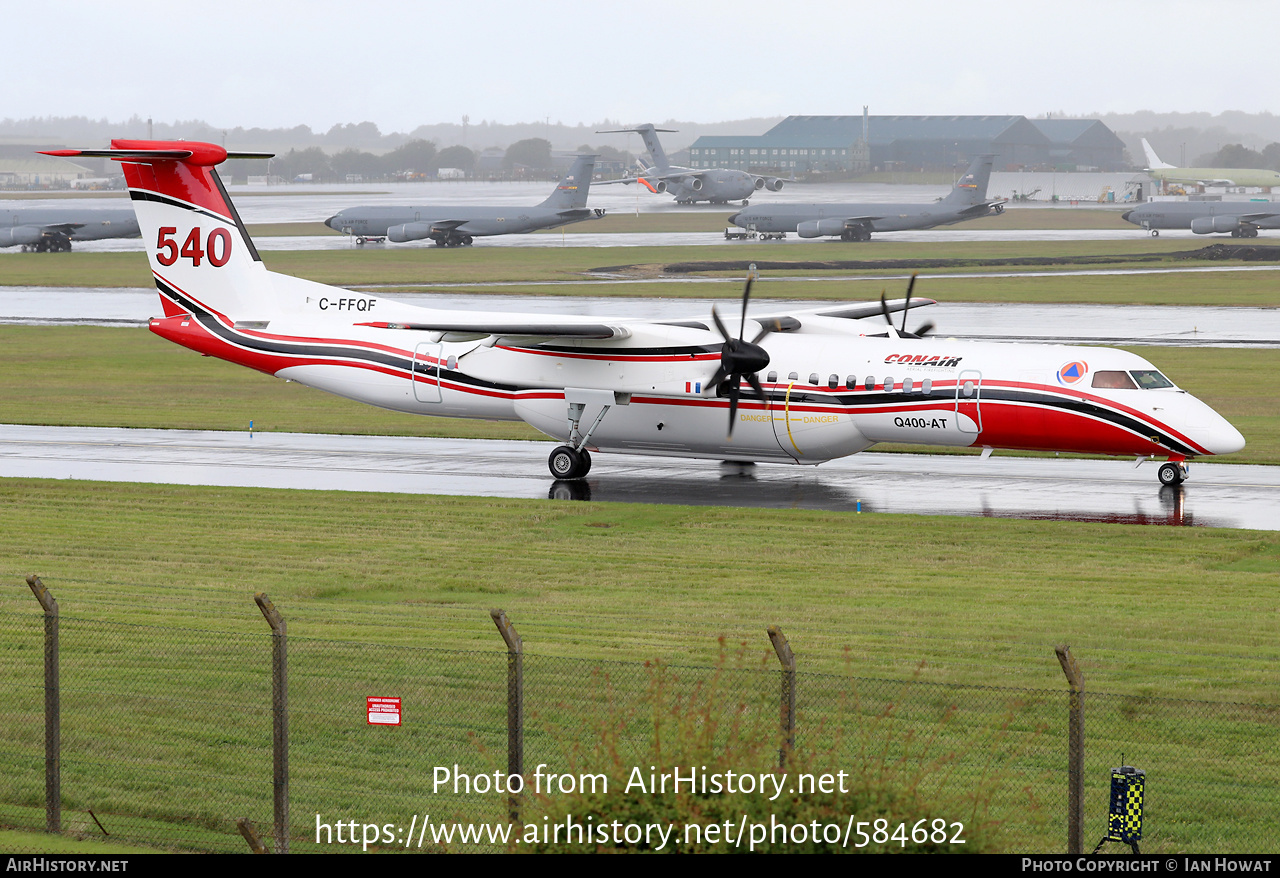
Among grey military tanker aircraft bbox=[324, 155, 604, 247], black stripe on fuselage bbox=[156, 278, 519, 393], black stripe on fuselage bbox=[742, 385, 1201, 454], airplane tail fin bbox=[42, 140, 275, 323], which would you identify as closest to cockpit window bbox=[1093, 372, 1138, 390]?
black stripe on fuselage bbox=[742, 385, 1201, 454]

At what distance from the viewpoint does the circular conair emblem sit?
28.4 meters

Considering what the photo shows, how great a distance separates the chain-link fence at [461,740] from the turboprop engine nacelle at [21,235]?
11155cm

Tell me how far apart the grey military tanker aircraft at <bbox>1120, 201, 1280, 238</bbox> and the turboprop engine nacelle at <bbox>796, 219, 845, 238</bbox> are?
3185cm

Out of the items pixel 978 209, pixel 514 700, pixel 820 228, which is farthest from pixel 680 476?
pixel 978 209

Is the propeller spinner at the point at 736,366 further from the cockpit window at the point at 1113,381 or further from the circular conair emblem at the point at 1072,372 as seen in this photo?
the cockpit window at the point at 1113,381

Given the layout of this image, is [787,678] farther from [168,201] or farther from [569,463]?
[168,201]

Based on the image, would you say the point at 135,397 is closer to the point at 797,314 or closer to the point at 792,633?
the point at 797,314

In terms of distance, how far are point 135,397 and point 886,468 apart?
25271 millimetres

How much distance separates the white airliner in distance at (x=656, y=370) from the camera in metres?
28.5

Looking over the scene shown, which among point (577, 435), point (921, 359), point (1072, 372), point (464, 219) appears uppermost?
point (464, 219)

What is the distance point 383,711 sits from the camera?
39.8ft

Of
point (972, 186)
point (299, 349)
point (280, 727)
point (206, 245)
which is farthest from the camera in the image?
point (972, 186)

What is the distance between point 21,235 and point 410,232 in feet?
108

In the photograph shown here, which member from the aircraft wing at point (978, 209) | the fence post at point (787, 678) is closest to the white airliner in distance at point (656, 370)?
the fence post at point (787, 678)
